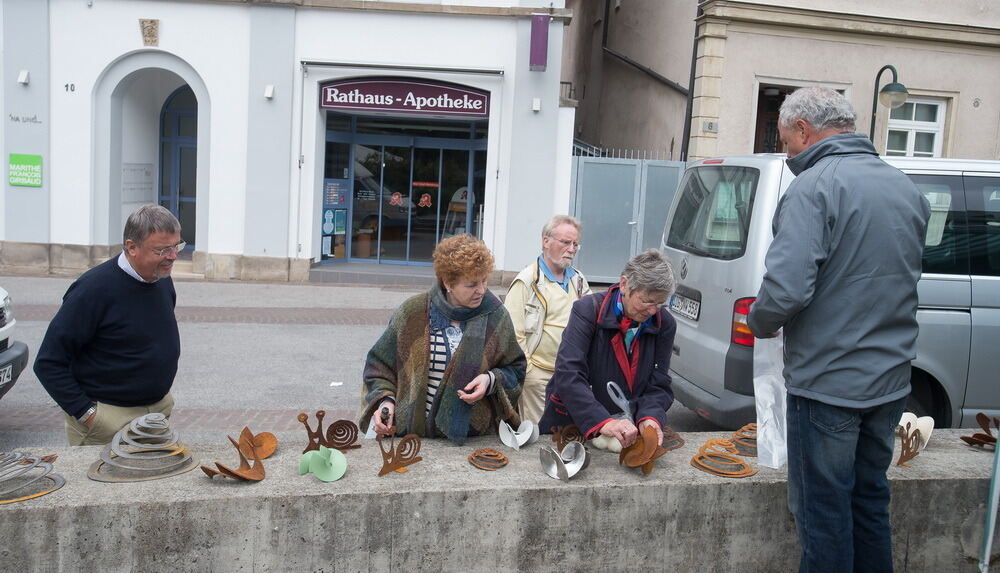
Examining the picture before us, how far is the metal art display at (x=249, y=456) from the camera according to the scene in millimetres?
3008

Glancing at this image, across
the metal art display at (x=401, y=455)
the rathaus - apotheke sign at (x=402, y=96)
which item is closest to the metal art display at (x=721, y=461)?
the metal art display at (x=401, y=455)

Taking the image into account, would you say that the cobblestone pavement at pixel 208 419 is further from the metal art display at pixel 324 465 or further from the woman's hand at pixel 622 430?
the woman's hand at pixel 622 430

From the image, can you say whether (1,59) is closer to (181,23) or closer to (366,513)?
(181,23)

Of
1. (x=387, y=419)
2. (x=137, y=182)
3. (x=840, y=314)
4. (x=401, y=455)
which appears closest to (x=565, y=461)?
(x=401, y=455)

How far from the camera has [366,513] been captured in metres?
3.06

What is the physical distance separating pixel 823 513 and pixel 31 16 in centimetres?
1533

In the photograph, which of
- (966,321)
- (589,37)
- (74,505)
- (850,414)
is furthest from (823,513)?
(589,37)

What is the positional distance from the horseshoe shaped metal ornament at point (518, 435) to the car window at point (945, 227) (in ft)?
10.3

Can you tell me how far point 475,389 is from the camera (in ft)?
11.5

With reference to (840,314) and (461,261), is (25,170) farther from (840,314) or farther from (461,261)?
(840,314)

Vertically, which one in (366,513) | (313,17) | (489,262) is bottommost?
(366,513)

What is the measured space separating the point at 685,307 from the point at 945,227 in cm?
173

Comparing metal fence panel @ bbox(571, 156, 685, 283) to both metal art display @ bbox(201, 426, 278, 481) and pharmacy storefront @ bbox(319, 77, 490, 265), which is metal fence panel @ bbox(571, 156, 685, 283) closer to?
pharmacy storefront @ bbox(319, 77, 490, 265)

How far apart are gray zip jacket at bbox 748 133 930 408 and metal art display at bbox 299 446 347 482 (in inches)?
63.1
